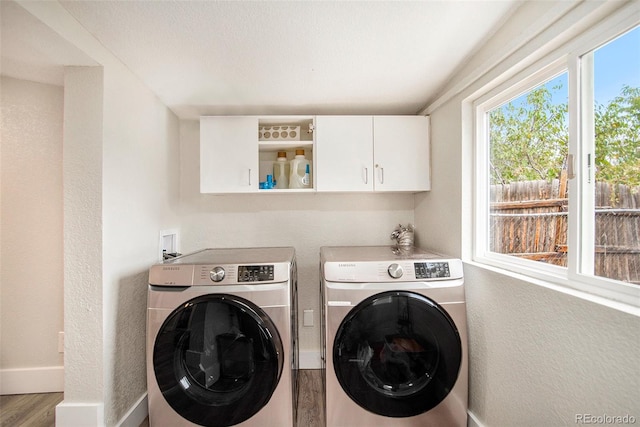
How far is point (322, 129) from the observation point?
196cm

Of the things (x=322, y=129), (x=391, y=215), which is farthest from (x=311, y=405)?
(x=322, y=129)

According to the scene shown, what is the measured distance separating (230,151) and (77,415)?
5.50 feet

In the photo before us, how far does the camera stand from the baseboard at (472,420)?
1.40 m

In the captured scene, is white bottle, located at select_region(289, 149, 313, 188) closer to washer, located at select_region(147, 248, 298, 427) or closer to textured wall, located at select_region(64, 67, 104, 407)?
washer, located at select_region(147, 248, 298, 427)

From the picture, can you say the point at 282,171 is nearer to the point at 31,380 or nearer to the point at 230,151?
the point at 230,151

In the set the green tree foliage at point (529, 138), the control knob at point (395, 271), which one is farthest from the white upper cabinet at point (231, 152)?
the green tree foliage at point (529, 138)

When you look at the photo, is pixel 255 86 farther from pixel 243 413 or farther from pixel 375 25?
pixel 243 413

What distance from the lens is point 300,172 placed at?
6.91ft

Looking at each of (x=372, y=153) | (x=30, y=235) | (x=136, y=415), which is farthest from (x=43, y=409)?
(x=372, y=153)

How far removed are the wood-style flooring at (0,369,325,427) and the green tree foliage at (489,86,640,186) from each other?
5.78ft

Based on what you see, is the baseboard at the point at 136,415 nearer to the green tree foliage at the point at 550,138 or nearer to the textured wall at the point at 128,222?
the textured wall at the point at 128,222

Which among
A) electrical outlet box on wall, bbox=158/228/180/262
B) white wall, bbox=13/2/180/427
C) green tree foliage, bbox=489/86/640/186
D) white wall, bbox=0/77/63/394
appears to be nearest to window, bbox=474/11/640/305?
green tree foliage, bbox=489/86/640/186

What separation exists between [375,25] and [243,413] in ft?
6.45

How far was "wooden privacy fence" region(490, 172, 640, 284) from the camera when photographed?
0.87 metres
